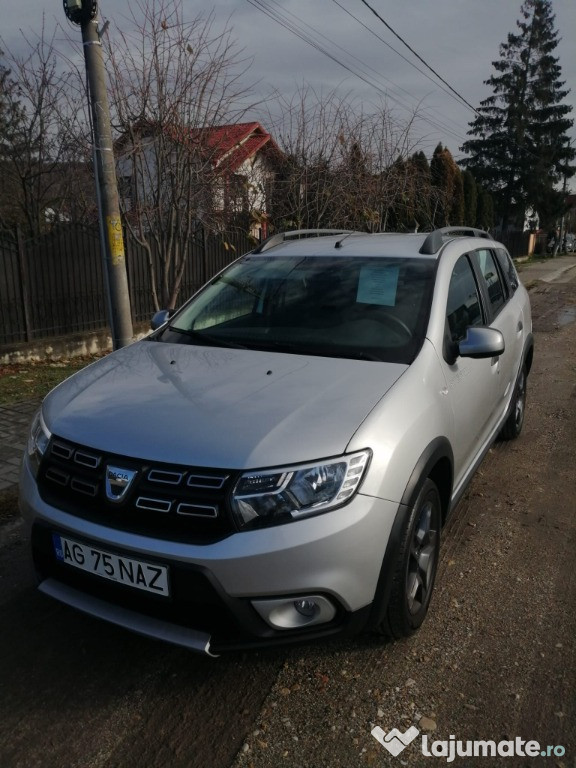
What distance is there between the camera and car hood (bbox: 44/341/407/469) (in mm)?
2281

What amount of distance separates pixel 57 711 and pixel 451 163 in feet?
84.1

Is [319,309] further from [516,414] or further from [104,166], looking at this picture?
[104,166]

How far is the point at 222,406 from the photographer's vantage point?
8.34ft

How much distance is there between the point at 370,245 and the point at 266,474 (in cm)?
215

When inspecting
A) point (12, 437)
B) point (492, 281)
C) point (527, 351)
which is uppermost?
point (492, 281)

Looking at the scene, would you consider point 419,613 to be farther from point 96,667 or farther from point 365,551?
point 96,667

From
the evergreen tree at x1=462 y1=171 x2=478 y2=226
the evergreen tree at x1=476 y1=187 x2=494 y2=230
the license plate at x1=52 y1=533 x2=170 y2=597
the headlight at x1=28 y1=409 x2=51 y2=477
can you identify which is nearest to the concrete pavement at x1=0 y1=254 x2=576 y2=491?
the headlight at x1=28 y1=409 x2=51 y2=477

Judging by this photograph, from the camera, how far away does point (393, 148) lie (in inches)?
460

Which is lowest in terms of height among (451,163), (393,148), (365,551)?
(365,551)

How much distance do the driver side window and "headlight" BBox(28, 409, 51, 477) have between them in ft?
6.62

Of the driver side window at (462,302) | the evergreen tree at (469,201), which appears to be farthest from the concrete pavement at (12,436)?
the evergreen tree at (469,201)

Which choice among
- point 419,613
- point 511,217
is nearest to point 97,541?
point 419,613

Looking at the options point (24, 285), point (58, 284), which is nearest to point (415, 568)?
point (24, 285)

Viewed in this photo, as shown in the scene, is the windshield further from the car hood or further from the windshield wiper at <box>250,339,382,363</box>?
the car hood
